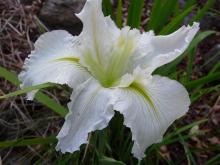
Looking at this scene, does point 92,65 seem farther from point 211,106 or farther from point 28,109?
point 211,106

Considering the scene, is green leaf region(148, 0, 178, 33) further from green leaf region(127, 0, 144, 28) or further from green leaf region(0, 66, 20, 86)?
green leaf region(0, 66, 20, 86)

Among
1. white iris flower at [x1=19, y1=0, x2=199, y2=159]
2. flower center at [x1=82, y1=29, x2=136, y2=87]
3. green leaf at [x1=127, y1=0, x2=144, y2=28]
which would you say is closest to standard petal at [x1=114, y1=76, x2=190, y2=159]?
white iris flower at [x1=19, y1=0, x2=199, y2=159]

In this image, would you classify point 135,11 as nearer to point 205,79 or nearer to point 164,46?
point 205,79

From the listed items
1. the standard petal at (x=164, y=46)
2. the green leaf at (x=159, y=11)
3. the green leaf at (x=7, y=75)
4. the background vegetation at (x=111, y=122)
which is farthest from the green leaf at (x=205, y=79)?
the green leaf at (x=7, y=75)

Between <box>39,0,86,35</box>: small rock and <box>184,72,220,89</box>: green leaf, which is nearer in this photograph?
<box>184,72,220,89</box>: green leaf

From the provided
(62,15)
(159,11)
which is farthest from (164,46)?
(62,15)

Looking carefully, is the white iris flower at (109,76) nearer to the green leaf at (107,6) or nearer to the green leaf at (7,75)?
the green leaf at (7,75)

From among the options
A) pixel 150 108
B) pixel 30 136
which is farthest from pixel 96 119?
pixel 30 136
